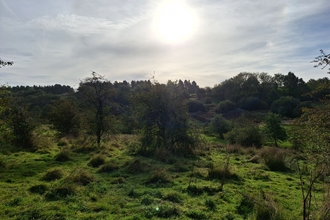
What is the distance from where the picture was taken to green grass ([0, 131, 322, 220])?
7520 millimetres

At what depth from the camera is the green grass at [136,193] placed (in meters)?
7.52

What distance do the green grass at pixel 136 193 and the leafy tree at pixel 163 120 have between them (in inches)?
244

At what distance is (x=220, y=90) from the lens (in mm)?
101500

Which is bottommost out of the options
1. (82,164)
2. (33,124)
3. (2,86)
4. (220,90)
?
(82,164)

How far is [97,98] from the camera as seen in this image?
22.8 meters

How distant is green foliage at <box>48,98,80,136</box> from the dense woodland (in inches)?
4.2

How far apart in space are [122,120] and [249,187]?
1485 cm

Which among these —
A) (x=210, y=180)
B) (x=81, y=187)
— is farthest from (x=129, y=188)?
(x=210, y=180)

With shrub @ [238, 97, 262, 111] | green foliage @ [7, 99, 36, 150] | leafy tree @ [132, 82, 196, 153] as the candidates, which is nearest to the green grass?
green foliage @ [7, 99, 36, 150]

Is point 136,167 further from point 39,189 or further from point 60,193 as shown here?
point 39,189

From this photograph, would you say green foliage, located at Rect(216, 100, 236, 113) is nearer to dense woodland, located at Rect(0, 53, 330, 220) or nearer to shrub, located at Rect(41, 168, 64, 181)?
dense woodland, located at Rect(0, 53, 330, 220)

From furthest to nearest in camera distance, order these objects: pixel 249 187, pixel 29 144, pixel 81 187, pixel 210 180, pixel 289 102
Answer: pixel 289 102, pixel 29 144, pixel 210 180, pixel 249 187, pixel 81 187

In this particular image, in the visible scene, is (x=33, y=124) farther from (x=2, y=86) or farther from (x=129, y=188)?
(x=129, y=188)

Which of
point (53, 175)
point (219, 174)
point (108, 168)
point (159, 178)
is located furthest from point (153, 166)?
point (53, 175)
